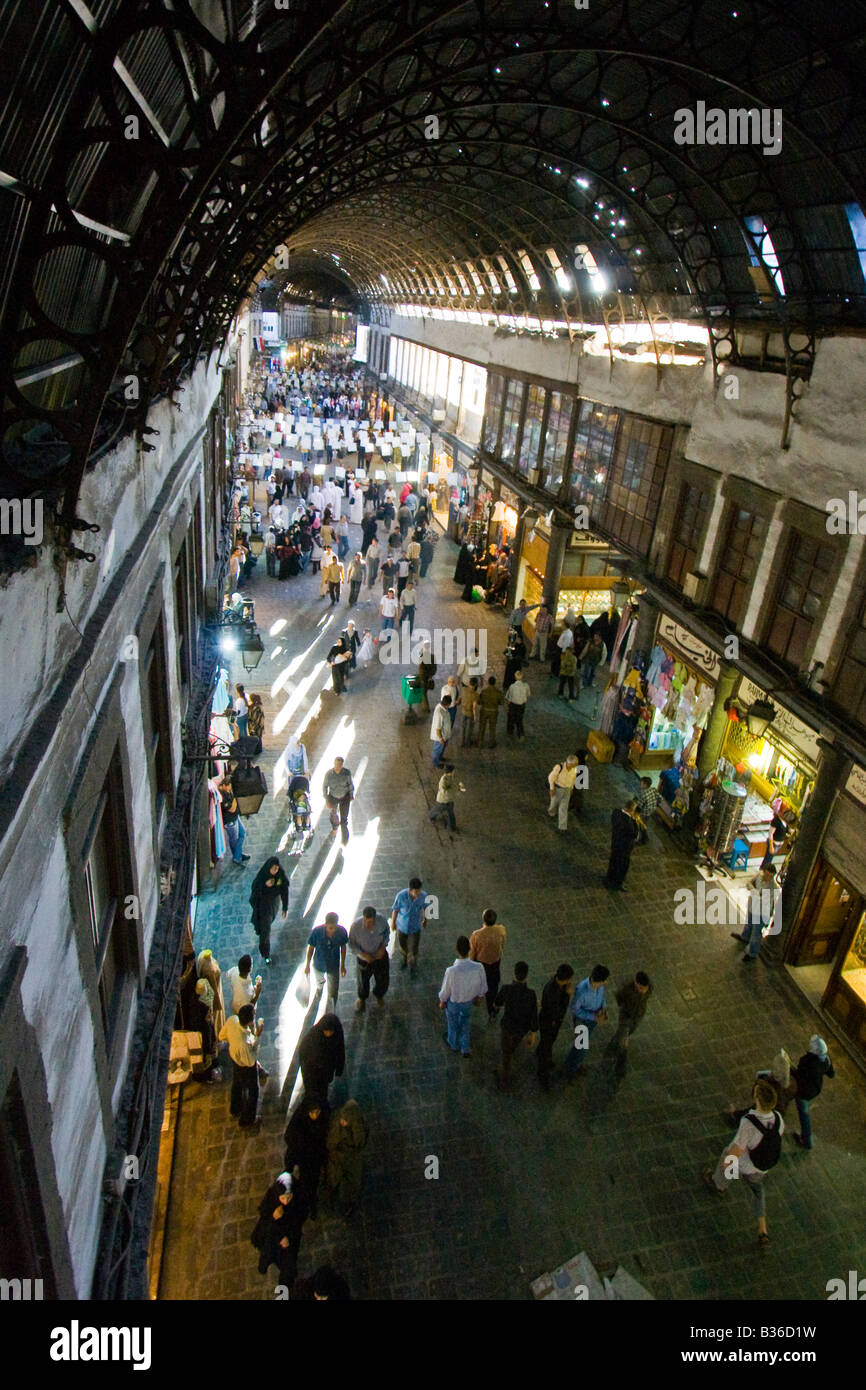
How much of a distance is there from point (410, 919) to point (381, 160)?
39.5ft

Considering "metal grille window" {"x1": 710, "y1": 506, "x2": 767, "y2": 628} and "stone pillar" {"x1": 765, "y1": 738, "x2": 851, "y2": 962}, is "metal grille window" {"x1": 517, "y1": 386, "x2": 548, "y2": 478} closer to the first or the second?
"metal grille window" {"x1": 710, "y1": 506, "x2": 767, "y2": 628}

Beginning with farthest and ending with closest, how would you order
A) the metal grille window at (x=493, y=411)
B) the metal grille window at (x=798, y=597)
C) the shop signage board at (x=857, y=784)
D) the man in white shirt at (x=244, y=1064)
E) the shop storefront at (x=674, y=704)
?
1. the metal grille window at (x=493, y=411)
2. the shop storefront at (x=674, y=704)
3. the metal grille window at (x=798, y=597)
4. the shop signage board at (x=857, y=784)
5. the man in white shirt at (x=244, y=1064)

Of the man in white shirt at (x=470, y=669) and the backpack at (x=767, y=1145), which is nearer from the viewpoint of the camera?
the backpack at (x=767, y=1145)

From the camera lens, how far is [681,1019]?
9.29 metres

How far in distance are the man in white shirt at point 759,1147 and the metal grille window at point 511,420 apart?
19449 millimetres

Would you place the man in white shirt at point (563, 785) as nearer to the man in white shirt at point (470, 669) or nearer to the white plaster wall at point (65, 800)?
the man in white shirt at point (470, 669)

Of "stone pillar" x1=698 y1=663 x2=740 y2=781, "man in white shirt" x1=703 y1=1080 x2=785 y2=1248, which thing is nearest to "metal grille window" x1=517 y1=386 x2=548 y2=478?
"stone pillar" x1=698 y1=663 x2=740 y2=781

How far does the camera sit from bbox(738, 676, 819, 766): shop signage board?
9.94 meters

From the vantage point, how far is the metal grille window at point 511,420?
22797 millimetres

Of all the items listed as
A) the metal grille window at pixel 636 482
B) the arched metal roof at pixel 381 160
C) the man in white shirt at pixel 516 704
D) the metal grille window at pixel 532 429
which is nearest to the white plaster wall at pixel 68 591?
the arched metal roof at pixel 381 160

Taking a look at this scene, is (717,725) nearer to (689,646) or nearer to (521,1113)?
(689,646)

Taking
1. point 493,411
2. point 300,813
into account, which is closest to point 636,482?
point 300,813

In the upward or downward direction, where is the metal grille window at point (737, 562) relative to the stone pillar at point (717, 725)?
upward
